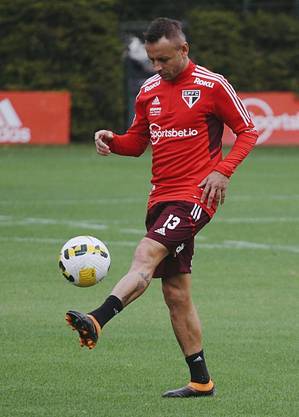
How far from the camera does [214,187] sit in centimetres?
834

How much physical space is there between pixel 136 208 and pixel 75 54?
2054cm

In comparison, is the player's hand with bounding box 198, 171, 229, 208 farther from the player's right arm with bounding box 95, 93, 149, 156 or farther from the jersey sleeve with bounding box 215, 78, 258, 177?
the player's right arm with bounding box 95, 93, 149, 156

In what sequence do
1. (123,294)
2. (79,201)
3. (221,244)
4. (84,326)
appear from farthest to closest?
(79,201), (221,244), (123,294), (84,326)

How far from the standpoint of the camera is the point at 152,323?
11203 mm

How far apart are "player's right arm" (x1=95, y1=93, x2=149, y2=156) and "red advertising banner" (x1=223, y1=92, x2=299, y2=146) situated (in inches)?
1149

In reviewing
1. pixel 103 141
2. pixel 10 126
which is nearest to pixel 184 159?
pixel 103 141

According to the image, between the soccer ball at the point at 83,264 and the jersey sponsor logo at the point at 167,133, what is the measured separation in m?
0.84

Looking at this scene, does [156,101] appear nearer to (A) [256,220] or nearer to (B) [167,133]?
(B) [167,133]

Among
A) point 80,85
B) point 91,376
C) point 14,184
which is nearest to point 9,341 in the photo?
point 91,376

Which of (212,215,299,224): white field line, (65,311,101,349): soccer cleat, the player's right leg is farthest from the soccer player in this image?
(212,215,299,224): white field line

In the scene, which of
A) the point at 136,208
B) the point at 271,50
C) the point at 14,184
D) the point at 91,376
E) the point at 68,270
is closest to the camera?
the point at 68,270

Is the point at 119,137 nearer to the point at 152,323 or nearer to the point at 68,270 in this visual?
the point at 68,270

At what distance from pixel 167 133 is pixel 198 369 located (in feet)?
4.97

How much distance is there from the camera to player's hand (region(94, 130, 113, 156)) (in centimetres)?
882
